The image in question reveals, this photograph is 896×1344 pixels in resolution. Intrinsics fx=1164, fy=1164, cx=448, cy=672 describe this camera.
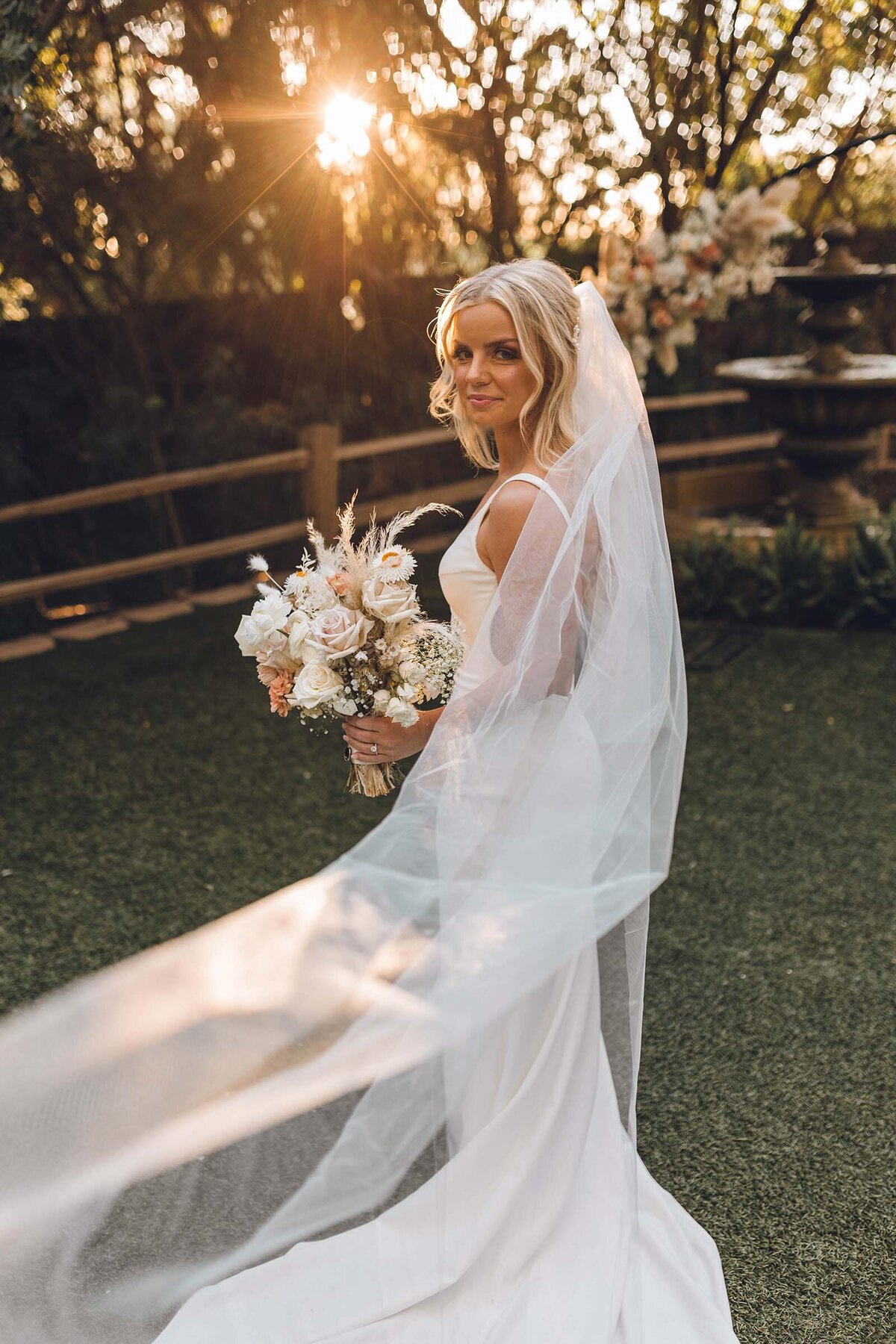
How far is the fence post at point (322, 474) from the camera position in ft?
25.5

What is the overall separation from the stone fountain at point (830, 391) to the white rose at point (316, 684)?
6.03 meters

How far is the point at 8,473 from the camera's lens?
306 inches

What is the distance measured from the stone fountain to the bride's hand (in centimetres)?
584

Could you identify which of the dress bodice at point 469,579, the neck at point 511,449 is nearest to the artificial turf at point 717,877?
the dress bodice at point 469,579

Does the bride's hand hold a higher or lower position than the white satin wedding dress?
higher

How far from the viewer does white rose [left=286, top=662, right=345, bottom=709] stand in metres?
2.01

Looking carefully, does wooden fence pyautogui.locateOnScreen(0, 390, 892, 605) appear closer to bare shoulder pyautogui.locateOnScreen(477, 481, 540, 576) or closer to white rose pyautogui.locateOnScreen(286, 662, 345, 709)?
bare shoulder pyautogui.locateOnScreen(477, 481, 540, 576)

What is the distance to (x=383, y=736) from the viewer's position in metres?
2.16

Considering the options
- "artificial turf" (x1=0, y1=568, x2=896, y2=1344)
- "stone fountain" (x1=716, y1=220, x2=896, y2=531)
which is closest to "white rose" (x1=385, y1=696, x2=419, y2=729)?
"artificial turf" (x1=0, y1=568, x2=896, y2=1344)

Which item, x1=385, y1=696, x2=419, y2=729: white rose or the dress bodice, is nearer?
x1=385, y1=696, x2=419, y2=729: white rose

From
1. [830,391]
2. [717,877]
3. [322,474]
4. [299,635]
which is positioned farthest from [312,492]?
[299,635]

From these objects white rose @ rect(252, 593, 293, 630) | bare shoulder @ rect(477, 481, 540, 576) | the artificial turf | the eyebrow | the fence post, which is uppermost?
the eyebrow

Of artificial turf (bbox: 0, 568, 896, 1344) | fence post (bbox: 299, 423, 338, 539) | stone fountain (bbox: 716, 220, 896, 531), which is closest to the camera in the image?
artificial turf (bbox: 0, 568, 896, 1344)

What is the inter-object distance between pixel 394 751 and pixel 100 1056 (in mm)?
1273
